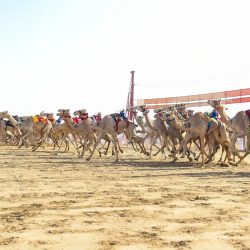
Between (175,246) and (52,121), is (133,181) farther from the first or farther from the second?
(52,121)

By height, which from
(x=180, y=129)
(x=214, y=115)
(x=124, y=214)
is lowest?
(x=124, y=214)

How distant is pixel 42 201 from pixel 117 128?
12030mm

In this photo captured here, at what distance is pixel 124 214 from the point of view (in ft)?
20.7

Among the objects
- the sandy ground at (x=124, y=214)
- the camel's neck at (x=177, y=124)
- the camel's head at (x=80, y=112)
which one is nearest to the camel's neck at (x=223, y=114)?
the camel's neck at (x=177, y=124)

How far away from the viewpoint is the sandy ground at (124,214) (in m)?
4.81

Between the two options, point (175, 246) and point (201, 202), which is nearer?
point (175, 246)

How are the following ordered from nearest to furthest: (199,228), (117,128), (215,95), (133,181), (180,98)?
(199,228) → (133,181) → (117,128) → (215,95) → (180,98)

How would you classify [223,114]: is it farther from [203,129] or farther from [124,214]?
[124,214]

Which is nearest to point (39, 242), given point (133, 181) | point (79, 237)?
point (79, 237)

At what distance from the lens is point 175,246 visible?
4.64 metres

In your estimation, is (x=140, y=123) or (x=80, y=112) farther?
(x=140, y=123)

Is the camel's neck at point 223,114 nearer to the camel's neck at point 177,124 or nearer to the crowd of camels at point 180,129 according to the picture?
the crowd of camels at point 180,129

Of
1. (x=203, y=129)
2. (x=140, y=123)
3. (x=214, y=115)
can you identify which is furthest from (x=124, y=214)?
(x=140, y=123)

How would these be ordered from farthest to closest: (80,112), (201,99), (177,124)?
(201,99)
(80,112)
(177,124)
